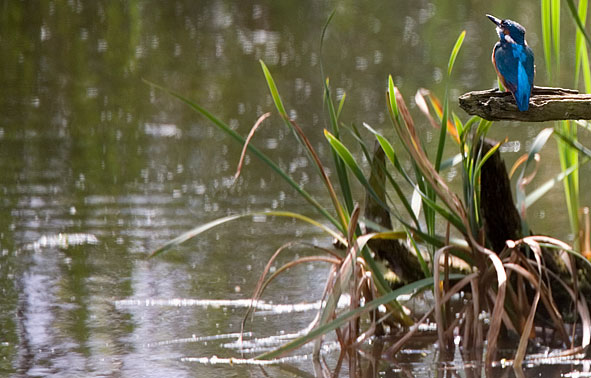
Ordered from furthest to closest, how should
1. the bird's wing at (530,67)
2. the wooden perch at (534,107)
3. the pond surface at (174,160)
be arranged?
the pond surface at (174,160) < the bird's wing at (530,67) < the wooden perch at (534,107)

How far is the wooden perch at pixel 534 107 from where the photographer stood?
2346 millimetres

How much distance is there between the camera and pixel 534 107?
7.89 ft

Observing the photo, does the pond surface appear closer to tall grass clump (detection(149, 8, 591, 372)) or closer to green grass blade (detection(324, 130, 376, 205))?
tall grass clump (detection(149, 8, 591, 372))

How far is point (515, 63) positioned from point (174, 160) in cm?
351

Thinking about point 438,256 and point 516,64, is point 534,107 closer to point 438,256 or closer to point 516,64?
point 516,64

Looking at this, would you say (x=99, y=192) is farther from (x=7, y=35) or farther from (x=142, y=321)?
(x=7, y=35)

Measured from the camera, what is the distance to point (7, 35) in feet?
31.9

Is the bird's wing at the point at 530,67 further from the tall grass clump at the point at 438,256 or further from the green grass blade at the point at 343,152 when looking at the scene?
the green grass blade at the point at 343,152

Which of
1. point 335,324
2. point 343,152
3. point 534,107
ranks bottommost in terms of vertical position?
point 335,324

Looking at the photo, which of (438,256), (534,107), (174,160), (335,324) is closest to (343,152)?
(438,256)

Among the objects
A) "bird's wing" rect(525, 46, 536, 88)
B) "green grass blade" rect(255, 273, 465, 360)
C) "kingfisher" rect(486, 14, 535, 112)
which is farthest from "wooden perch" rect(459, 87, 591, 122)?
"green grass blade" rect(255, 273, 465, 360)

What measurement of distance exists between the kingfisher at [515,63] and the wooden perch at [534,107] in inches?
0.8

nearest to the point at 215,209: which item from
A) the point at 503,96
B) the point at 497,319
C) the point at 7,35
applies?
the point at 497,319

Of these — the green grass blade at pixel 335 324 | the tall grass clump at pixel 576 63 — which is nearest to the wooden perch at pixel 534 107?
the tall grass clump at pixel 576 63
